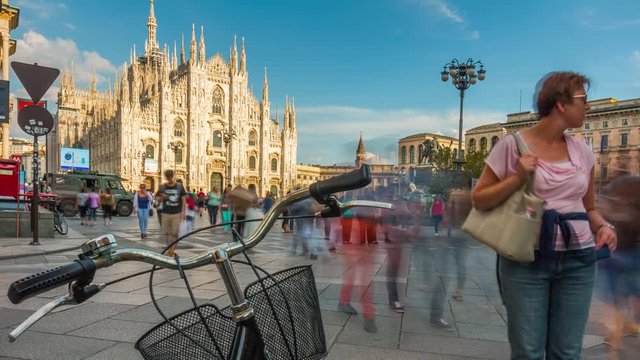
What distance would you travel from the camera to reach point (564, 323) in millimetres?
1896

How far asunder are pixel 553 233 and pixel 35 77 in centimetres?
1005

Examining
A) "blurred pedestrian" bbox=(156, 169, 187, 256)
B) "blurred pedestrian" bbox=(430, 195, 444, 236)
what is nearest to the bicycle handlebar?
"blurred pedestrian" bbox=(156, 169, 187, 256)

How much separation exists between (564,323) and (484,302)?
369 centimetres

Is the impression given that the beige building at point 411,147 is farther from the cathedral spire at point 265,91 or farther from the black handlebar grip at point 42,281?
the black handlebar grip at point 42,281

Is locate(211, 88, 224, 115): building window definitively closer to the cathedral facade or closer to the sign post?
the cathedral facade

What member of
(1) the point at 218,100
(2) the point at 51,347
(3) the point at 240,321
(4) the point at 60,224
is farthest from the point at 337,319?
(1) the point at 218,100

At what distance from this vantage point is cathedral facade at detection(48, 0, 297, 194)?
5209 cm

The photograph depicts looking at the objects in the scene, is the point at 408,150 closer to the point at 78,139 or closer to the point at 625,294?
the point at 78,139

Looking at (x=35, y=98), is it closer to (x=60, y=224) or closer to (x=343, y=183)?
(x=60, y=224)

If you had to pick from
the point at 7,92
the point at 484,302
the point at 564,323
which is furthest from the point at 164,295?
the point at 7,92

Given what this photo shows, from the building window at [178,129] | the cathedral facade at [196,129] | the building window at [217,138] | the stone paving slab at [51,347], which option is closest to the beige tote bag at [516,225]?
the stone paving slab at [51,347]

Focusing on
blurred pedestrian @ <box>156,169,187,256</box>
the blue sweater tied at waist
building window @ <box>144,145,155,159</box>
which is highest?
building window @ <box>144,145,155,159</box>

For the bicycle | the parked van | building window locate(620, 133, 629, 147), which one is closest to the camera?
the bicycle

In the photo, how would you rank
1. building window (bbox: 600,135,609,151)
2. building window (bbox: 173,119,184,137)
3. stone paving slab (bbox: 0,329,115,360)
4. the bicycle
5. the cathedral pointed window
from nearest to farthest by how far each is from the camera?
the bicycle → stone paving slab (bbox: 0,329,115,360) → building window (bbox: 173,119,184,137) → building window (bbox: 600,135,609,151) → the cathedral pointed window
